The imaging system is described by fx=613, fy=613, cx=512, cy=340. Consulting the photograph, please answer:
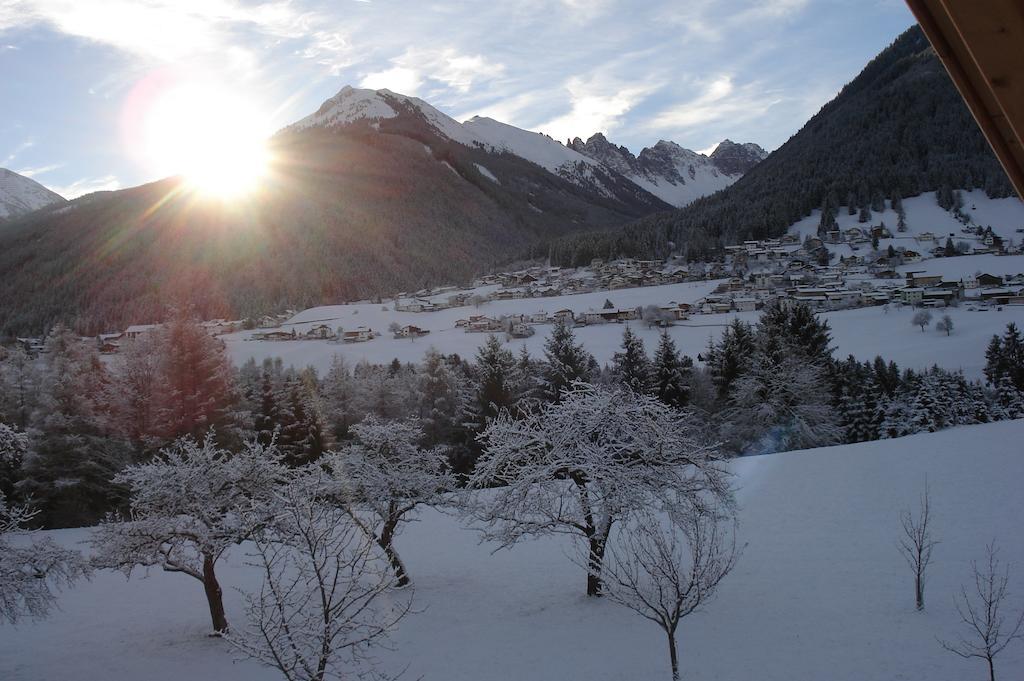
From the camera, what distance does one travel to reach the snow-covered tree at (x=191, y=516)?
1244 cm

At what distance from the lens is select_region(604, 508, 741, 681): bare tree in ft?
28.2

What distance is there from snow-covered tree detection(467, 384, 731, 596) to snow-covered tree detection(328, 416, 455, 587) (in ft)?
6.68

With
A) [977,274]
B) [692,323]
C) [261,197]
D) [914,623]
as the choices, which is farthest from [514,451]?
[261,197]

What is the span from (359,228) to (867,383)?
143334 millimetres

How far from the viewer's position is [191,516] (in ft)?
43.8

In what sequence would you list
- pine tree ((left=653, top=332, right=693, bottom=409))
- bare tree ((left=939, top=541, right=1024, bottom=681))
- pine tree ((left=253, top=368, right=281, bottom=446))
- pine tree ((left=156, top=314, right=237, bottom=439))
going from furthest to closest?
pine tree ((left=653, top=332, right=693, bottom=409))
pine tree ((left=253, top=368, right=281, bottom=446))
pine tree ((left=156, top=314, right=237, bottom=439))
bare tree ((left=939, top=541, right=1024, bottom=681))

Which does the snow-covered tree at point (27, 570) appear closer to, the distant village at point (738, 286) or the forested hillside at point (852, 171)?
the distant village at point (738, 286)

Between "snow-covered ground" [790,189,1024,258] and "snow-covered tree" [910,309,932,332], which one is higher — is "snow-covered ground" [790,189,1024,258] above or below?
above

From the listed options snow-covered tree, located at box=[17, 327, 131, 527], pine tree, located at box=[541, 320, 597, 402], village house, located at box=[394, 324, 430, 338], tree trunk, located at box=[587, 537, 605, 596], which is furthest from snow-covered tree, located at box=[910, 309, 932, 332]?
snow-covered tree, located at box=[17, 327, 131, 527]

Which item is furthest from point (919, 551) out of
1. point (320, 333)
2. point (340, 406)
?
point (320, 333)

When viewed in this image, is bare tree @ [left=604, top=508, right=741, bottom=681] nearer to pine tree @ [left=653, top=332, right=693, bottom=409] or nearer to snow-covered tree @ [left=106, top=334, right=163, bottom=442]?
pine tree @ [left=653, top=332, right=693, bottom=409]

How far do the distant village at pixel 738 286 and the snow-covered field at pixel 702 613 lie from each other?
3823 cm

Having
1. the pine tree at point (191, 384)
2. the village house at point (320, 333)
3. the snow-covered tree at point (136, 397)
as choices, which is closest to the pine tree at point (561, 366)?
the pine tree at point (191, 384)

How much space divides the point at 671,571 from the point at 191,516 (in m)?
10.4
